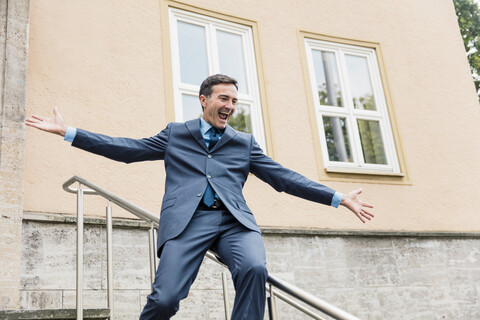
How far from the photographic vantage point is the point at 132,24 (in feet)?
21.9

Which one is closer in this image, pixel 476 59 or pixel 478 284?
pixel 478 284

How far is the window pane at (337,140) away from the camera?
25.9ft

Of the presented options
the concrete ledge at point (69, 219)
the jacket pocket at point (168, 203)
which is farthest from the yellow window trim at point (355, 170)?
the jacket pocket at point (168, 203)

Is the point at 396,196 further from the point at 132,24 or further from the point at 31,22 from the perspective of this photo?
the point at 31,22

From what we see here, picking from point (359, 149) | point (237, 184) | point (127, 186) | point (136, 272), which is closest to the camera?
point (237, 184)

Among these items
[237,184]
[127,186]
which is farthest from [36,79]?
[237,184]

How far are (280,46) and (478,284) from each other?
3859 mm

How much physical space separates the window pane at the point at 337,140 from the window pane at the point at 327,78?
268 millimetres

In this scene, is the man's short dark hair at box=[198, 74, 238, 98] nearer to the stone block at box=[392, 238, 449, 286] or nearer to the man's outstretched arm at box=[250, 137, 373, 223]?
the man's outstretched arm at box=[250, 137, 373, 223]

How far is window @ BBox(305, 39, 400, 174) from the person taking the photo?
7.95 meters

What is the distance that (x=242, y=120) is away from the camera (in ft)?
24.1

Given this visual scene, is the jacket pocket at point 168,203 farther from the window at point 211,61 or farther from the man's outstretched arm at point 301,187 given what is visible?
the window at point 211,61

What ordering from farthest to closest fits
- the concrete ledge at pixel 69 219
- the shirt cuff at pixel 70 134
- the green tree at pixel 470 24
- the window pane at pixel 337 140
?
the green tree at pixel 470 24, the window pane at pixel 337 140, the concrete ledge at pixel 69 219, the shirt cuff at pixel 70 134

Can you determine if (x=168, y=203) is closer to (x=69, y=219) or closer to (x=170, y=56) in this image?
(x=69, y=219)
